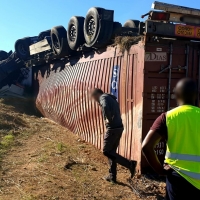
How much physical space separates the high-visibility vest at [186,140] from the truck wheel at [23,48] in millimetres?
12805

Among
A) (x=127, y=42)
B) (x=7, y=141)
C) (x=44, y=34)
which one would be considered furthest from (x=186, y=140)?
(x=44, y=34)

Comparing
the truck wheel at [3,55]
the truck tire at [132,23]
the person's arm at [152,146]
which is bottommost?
the person's arm at [152,146]

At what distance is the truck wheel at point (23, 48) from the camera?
1419cm

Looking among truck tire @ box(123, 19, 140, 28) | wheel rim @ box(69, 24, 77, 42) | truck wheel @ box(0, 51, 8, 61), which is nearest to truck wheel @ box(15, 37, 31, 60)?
truck wheel @ box(0, 51, 8, 61)

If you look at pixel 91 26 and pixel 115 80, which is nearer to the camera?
pixel 115 80

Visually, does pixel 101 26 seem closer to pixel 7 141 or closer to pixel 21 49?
pixel 7 141

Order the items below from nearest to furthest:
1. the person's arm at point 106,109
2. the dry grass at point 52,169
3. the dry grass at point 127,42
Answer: the dry grass at point 52,169
the person's arm at point 106,109
the dry grass at point 127,42

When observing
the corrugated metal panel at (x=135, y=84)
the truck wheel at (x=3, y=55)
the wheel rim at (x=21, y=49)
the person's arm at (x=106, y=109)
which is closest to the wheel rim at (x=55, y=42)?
the corrugated metal panel at (x=135, y=84)

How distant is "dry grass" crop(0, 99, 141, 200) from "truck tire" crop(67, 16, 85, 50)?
8.76 feet

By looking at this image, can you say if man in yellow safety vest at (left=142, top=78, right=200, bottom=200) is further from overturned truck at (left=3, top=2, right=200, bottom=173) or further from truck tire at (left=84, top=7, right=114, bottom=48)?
truck tire at (left=84, top=7, right=114, bottom=48)

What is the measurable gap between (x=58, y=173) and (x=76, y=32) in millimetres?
4455

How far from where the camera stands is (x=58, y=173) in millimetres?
5559

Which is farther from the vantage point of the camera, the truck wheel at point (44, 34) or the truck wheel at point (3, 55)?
the truck wheel at point (3, 55)

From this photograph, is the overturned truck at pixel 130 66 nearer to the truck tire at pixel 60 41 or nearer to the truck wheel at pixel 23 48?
the truck tire at pixel 60 41
